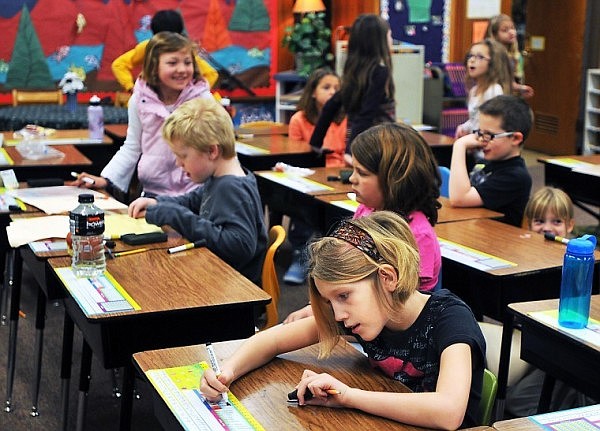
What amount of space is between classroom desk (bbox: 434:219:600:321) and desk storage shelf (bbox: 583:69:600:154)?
637 cm

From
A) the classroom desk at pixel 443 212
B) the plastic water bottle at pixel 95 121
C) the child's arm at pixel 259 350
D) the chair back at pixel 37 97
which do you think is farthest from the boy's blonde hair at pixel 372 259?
the chair back at pixel 37 97

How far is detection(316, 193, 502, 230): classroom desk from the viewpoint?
3645mm

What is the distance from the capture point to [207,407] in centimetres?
175

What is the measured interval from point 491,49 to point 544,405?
3.64m

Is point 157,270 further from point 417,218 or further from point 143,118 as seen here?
point 143,118

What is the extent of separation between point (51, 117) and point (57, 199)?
344cm

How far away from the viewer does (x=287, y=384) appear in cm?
187

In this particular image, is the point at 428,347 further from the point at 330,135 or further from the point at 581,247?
the point at 330,135


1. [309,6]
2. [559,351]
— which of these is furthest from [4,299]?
[309,6]

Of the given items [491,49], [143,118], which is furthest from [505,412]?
[491,49]

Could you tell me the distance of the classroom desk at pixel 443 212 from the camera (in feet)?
12.0

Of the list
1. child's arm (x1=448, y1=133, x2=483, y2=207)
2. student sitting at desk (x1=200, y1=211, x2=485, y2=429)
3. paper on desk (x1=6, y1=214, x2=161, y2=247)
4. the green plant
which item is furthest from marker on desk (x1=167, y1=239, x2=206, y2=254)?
the green plant

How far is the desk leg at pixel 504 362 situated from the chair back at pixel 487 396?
789 mm

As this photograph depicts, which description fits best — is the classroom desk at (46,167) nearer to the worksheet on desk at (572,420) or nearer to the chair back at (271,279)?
the chair back at (271,279)
